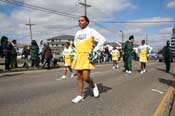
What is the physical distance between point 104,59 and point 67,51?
78.3 feet

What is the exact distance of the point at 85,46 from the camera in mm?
7383

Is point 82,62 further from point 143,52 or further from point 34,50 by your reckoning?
point 34,50

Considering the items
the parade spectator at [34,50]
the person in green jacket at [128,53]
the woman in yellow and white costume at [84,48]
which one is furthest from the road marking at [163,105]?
the parade spectator at [34,50]

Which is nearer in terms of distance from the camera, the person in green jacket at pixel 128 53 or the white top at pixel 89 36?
the white top at pixel 89 36

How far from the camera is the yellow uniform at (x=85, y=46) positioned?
24.0 feet

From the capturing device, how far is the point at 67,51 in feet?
48.2

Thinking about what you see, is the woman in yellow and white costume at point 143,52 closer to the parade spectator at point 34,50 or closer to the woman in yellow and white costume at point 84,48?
the parade spectator at point 34,50

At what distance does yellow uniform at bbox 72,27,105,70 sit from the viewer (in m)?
7.32

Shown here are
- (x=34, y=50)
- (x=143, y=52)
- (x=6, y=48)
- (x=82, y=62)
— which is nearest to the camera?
(x=82, y=62)

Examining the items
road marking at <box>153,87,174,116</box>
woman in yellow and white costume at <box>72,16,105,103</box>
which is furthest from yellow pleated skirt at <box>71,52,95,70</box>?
road marking at <box>153,87,174,116</box>

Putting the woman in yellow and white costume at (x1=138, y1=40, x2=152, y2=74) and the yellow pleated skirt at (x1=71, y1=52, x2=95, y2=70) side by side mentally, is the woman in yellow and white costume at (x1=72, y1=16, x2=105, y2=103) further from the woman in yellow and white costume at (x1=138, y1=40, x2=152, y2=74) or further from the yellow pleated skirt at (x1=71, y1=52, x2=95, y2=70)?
the woman in yellow and white costume at (x1=138, y1=40, x2=152, y2=74)

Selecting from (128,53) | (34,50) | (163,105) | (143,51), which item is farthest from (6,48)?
(163,105)

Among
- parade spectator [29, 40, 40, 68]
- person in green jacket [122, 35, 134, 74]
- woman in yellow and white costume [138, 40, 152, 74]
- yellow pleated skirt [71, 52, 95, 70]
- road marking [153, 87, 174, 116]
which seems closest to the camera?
road marking [153, 87, 174, 116]

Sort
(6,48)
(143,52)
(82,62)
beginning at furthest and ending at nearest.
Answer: (143,52)
(6,48)
(82,62)
